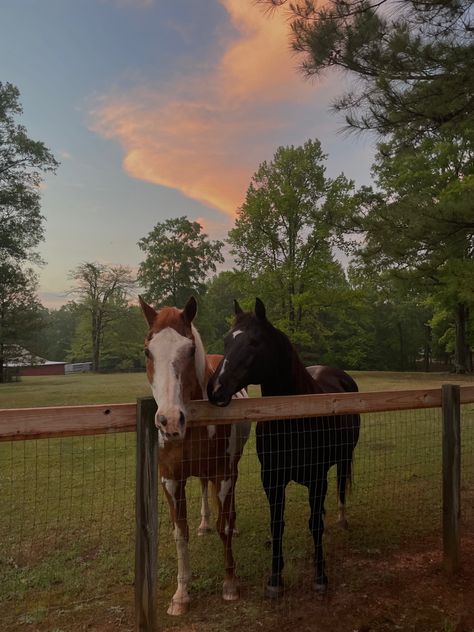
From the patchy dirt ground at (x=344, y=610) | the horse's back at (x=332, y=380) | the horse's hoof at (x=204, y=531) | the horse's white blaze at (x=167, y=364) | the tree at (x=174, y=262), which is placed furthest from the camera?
the tree at (x=174, y=262)

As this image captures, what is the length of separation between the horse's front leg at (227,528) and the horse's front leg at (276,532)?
26 centimetres

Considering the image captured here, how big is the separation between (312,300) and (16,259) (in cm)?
1711

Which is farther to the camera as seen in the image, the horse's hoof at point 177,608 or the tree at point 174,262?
the tree at point 174,262

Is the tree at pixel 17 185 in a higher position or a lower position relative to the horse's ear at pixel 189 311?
higher

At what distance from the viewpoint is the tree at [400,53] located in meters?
4.51

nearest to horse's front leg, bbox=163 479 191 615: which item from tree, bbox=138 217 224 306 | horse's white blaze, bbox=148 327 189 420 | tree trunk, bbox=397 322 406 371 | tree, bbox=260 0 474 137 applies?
horse's white blaze, bbox=148 327 189 420

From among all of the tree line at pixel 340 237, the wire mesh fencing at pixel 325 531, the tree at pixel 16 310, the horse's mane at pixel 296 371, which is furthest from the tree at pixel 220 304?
the horse's mane at pixel 296 371

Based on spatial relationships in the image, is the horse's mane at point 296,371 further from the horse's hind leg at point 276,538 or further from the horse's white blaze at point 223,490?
the horse's white blaze at point 223,490

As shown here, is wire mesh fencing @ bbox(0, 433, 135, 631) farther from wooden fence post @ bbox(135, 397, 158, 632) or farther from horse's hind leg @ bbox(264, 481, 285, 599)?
horse's hind leg @ bbox(264, 481, 285, 599)

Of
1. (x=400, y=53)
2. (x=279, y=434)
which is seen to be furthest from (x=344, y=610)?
(x=400, y=53)

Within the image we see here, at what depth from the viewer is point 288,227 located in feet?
89.5

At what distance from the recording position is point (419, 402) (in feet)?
11.5

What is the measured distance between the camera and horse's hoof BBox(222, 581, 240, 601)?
316cm

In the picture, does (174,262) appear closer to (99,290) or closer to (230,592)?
(99,290)
